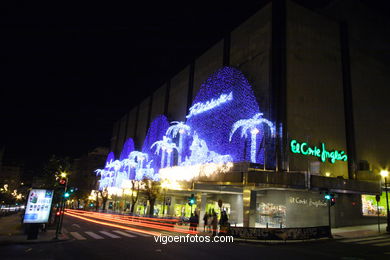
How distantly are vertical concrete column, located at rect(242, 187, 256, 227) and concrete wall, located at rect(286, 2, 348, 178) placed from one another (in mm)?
5033

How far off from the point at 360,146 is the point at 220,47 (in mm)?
23147

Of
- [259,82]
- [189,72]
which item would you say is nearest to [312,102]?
[259,82]

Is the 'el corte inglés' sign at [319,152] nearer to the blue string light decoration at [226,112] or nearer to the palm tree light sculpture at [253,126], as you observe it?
the palm tree light sculpture at [253,126]

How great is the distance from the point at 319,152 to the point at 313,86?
24.6 ft

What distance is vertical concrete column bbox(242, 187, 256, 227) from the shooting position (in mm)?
26380

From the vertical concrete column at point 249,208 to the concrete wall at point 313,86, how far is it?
16.5 ft

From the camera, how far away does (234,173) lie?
25.9 metres

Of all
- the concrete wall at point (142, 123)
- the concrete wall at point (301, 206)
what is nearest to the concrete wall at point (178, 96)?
the concrete wall at point (142, 123)

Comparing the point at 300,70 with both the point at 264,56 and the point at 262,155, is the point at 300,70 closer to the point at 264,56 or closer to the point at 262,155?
the point at 264,56

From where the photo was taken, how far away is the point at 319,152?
30.5 metres

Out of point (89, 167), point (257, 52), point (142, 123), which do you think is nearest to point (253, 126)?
point (257, 52)

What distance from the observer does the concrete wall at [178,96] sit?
50606mm

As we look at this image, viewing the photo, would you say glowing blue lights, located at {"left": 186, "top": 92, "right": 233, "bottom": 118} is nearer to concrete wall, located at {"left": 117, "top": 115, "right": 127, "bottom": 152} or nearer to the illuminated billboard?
the illuminated billboard

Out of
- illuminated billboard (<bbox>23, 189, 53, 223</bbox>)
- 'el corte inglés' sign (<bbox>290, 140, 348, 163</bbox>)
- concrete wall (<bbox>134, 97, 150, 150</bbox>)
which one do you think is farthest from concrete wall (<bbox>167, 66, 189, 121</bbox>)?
illuminated billboard (<bbox>23, 189, 53, 223</bbox>)
